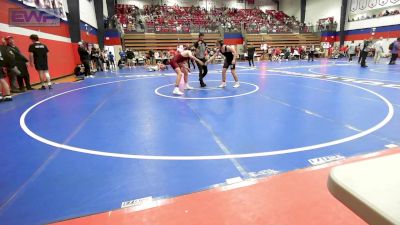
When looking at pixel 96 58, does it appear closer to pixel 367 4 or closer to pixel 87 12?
pixel 87 12

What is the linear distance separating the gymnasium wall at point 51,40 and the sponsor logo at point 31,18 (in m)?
0.18

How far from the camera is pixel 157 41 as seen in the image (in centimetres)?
2659

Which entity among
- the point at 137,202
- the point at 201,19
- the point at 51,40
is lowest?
the point at 137,202

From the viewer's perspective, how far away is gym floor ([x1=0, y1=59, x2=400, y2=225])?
2.63 metres

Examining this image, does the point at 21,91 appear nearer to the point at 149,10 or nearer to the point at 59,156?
the point at 59,156

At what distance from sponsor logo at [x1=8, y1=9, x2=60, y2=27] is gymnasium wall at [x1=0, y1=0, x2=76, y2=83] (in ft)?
0.59

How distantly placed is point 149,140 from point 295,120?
277 centimetres

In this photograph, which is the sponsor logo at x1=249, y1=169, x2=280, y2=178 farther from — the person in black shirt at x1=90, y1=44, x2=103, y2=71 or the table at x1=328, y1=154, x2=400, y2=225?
the person in black shirt at x1=90, y1=44, x2=103, y2=71

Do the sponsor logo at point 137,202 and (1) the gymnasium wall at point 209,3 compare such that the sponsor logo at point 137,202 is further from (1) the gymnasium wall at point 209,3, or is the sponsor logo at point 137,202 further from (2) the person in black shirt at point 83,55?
(1) the gymnasium wall at point 209,3

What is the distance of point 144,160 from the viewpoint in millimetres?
3318

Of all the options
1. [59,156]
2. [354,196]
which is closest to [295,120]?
[59,156]

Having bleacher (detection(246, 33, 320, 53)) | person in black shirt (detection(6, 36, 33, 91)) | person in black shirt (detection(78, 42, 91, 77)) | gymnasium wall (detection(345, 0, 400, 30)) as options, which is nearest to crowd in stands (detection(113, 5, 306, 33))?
bleacher (detection(246, 33, 320, 53))

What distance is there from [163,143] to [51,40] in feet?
39.5

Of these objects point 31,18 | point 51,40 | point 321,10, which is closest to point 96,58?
point 51,40
